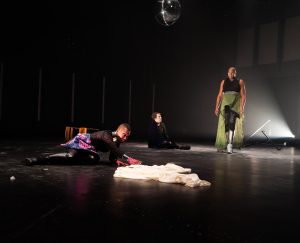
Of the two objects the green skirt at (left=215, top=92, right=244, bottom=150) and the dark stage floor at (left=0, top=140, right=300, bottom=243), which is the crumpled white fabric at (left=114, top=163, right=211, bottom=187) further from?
the green skirt at (left=215, top=92, right=244, bottom=150)

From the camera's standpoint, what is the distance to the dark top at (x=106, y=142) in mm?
3695

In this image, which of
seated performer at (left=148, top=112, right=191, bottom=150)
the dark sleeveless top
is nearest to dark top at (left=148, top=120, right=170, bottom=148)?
seated performer at (left=148, top=112, right=191, bottom=150)

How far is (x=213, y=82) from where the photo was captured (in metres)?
12.9

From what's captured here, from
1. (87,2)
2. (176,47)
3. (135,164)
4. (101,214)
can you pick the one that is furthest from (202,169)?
(176,47)

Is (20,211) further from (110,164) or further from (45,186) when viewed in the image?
(110,164)

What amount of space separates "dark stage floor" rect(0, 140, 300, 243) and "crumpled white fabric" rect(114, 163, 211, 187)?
0.07 m

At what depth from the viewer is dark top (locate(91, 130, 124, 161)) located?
145 inches

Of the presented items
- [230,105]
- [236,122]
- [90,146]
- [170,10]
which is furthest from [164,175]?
[170,10]

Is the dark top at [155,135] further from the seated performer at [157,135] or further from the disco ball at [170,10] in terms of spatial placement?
the disco ball at [170,10]

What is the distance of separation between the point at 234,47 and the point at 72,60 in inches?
218

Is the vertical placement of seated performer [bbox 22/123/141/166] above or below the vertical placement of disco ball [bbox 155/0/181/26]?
below

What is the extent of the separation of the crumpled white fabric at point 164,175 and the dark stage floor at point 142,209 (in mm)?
70

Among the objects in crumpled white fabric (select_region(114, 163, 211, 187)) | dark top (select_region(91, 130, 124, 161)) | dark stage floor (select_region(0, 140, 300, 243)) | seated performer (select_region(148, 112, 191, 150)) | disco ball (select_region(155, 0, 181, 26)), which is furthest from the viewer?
disco ball (select_region(155, 0, 181, 26))

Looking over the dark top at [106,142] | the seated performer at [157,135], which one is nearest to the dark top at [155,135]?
the seated performer at [157,135]
